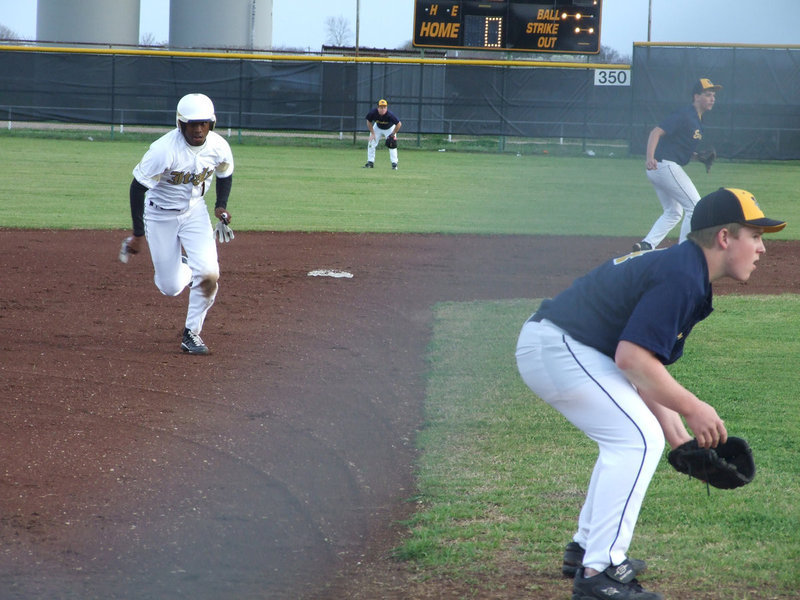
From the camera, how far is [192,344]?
614 centimetres

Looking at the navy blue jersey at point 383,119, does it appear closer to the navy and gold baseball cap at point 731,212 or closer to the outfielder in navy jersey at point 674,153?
the outfielder in navy jersey at point 674,153

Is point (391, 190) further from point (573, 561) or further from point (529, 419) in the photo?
point (573, 561)

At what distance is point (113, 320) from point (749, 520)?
4.92 metres

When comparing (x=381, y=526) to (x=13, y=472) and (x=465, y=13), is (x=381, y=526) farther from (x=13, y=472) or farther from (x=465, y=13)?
(x=465, y=13)

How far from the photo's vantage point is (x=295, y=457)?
4340mm

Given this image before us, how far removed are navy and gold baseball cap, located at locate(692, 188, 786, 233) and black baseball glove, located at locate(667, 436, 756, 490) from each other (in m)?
0.66

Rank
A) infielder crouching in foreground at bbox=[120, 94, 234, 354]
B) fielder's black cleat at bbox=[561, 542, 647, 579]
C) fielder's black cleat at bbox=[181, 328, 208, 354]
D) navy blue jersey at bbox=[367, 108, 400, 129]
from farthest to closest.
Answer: navy blue jersey at bbox=[367, 108, 400, 129] < fielder's black cleat at bbox=[181, 328, 208, 354] < infielder crouching in foreground at bbox=[120, 94, 234, 354] < fielder's black cleat at bbox=[561, 542, 647, 579]

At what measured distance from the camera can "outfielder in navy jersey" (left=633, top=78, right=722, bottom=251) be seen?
9289mm

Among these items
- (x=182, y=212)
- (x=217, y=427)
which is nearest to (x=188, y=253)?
(x=182, y=212)

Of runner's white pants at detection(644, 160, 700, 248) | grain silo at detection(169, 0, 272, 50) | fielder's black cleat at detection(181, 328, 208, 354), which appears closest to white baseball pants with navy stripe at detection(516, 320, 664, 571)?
fielder's black cleat at detection(181, 328, 208, 354)

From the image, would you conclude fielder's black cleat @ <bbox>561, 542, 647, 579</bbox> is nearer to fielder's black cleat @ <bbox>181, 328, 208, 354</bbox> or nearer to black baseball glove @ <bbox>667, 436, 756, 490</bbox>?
black baseball glove @ <bbox>667, 436, 756, 490</bbox>

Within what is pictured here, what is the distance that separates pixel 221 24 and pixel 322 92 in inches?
242

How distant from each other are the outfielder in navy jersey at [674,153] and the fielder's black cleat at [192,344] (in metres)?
4.90

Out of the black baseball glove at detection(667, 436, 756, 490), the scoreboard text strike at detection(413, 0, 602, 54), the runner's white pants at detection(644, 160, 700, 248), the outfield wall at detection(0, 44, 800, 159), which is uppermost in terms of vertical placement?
the scoreboard text strike at detection(413, 0, 602, 54)
